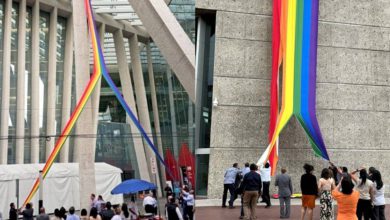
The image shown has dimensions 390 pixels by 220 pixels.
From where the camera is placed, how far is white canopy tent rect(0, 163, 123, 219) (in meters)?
25.2

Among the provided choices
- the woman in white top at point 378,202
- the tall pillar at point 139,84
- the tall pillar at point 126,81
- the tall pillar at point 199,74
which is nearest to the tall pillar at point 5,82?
the tall pillar at point 126,81

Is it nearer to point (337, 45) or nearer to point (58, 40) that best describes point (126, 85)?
point (58, 40)

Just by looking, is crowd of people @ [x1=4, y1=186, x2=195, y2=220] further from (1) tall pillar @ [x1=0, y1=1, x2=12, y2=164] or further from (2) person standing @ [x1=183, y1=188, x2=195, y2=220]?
(1) tall pillar @ [x1=0, y1=1, x2=12, y2=164]

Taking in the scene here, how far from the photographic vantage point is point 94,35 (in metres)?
23.0

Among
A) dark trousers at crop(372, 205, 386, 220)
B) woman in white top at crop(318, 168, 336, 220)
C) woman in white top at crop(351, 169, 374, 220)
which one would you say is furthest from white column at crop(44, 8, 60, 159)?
woman in white top at crop(351, 169, 374, 220)

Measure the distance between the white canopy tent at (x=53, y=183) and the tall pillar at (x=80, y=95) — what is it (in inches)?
113

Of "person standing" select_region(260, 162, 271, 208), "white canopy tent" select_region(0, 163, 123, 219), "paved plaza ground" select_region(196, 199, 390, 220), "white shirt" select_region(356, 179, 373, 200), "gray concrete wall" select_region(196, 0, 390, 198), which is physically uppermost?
"gray concrete wall" select_region(196, 0, 390, 198)

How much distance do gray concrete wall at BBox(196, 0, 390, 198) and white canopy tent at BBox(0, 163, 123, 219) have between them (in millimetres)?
9702

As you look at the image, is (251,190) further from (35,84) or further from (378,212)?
(35,84)

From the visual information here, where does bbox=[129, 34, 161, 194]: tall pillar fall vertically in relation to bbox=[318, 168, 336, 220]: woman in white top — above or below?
above

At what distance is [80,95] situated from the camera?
24.6 metres

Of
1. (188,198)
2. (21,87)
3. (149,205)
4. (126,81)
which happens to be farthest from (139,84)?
(188,198)

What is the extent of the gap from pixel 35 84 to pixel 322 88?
799 inches

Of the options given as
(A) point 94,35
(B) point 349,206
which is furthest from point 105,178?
(B) point 349,206
